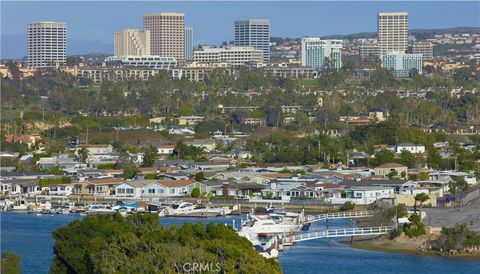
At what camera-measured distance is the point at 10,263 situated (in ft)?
52.9

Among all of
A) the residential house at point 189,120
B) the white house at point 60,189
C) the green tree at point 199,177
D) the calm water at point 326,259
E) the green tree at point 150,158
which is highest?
the residential house at point 189,120

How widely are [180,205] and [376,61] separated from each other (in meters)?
45.4

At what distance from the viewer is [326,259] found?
821 inches

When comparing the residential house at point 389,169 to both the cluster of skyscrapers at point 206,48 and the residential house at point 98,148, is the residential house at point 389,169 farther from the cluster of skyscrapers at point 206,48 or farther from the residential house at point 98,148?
the cluster of skyscrapers at point 206,48

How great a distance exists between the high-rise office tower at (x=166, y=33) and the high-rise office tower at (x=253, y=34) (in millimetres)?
5676

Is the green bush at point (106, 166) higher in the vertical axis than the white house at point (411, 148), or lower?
lower

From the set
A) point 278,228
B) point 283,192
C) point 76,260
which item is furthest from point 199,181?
point 76,260

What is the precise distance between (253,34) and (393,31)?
8.62 meters

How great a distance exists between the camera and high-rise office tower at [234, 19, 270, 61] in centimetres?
9656

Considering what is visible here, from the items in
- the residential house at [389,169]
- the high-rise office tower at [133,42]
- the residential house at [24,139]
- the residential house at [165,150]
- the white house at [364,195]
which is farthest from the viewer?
the high-rise office tower at [133,42]

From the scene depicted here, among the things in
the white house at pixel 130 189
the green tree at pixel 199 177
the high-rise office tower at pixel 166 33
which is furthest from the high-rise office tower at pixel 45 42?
the white house at pixel 130 189

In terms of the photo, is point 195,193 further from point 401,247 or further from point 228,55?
point 228,55

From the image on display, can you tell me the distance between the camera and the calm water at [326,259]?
19.9 metres

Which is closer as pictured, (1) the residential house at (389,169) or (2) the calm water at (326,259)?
(2) the calm water at (326,259)
